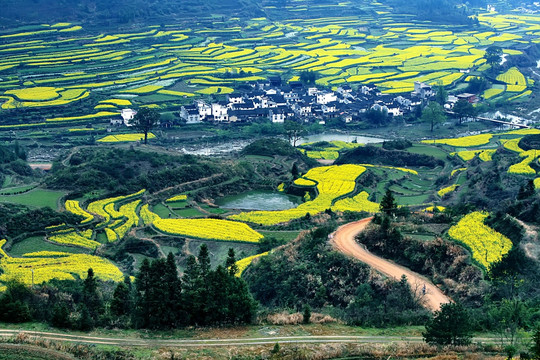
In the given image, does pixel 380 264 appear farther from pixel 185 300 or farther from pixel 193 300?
pixel 185 300

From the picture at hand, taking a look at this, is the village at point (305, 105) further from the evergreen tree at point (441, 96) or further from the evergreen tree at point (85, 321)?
the evergreen tree at point (85, 321)

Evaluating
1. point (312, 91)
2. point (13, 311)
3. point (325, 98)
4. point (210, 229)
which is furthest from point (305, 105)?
point (13, 311)

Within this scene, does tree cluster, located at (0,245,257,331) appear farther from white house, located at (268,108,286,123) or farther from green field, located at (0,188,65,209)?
white house, located at (268,108,286,123)

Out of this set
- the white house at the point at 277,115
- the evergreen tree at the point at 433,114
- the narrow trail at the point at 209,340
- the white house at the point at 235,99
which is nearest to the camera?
the narrow trail at the point at 209,340

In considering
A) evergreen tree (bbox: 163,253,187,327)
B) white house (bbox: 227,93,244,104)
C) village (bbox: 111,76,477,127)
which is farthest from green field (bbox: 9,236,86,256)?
white house (bbox: 227,93,244,104)

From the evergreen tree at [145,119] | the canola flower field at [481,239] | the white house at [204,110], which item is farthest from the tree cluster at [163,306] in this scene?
the white house at [204,110]

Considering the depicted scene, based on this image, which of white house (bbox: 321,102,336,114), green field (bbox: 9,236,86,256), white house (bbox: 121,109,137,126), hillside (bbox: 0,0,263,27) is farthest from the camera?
hillside (bbox: 0,0,263,27)

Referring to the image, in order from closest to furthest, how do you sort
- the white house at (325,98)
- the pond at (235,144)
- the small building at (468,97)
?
the pond at (235,144) → the white house at (325,98) → the small building at (468,97)
